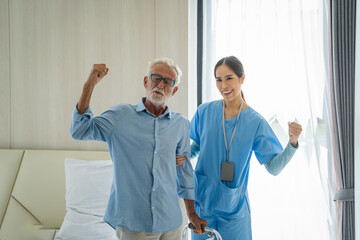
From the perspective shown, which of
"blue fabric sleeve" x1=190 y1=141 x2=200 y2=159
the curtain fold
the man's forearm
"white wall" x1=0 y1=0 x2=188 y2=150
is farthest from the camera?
"white wall" x1=0 y1=0 x2=188 y2=150

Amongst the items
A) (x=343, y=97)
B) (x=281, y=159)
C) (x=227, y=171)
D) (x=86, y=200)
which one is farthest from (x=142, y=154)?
(x=343, y=97)

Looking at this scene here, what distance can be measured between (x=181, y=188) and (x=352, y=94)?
5.03ft

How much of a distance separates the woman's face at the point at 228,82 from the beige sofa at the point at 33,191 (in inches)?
46.2

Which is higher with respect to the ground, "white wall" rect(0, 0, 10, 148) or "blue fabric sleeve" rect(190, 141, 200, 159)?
"white wall" rect(0, 0, 10, 148)

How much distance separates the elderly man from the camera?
1132 millimetres

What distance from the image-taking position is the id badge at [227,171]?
1.42 metres

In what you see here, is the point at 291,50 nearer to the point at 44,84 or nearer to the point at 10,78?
the point at 44,84

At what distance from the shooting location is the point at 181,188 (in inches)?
53.5

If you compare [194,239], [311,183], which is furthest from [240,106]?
[311,183]

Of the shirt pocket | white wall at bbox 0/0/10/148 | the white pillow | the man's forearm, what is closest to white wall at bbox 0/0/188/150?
white wall at bbox 0/0/10/148

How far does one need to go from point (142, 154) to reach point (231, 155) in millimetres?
559

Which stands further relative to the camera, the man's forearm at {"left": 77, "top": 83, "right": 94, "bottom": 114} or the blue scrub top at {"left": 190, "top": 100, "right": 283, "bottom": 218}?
the blue scrub top at {"left": 190, "top": 100, "right": 283, "bottom": 218}

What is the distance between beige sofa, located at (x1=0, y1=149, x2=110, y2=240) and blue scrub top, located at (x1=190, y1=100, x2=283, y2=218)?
3.20ft

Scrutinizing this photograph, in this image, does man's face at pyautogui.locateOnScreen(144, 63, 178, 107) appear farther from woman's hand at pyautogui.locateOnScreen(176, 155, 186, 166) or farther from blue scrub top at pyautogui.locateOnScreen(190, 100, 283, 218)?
blue scrub top at pyautogui.locateOnScreen(190, 100, 283, 218)
